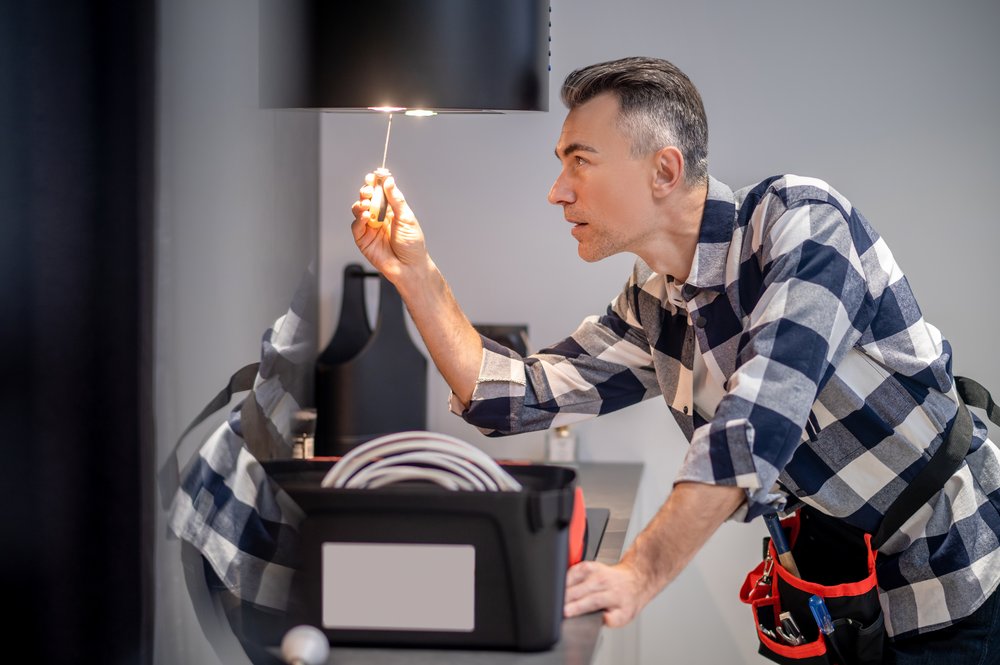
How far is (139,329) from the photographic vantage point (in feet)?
2.05

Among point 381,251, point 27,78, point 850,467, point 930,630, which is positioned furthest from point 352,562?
point 930,630

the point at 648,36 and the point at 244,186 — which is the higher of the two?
the point at 648,36

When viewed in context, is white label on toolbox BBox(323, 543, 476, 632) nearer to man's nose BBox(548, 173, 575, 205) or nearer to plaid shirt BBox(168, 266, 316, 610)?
plaid shirt BBox(168, 266, 316, 610)

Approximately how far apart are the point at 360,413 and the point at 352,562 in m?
1.58

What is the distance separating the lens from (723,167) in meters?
2.46

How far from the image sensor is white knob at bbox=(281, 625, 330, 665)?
754 millimetres

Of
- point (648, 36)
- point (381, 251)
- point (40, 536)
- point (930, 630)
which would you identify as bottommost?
point (930, 630)

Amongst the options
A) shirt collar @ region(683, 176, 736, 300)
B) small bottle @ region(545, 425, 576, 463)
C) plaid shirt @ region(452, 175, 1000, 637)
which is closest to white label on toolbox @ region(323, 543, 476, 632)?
plaid shirt @ region(452, 175, 1000, 637)

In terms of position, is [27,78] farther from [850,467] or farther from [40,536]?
[850,467]

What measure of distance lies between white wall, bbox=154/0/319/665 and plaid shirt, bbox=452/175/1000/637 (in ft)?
1.75

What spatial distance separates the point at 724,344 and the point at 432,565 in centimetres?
66

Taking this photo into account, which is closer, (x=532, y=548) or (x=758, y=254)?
(x=532, y=548)

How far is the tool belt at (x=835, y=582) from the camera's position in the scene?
4.31 ft

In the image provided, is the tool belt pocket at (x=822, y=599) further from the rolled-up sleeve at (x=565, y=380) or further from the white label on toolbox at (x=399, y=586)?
the white label on toolbox at (x=399, y=586)
